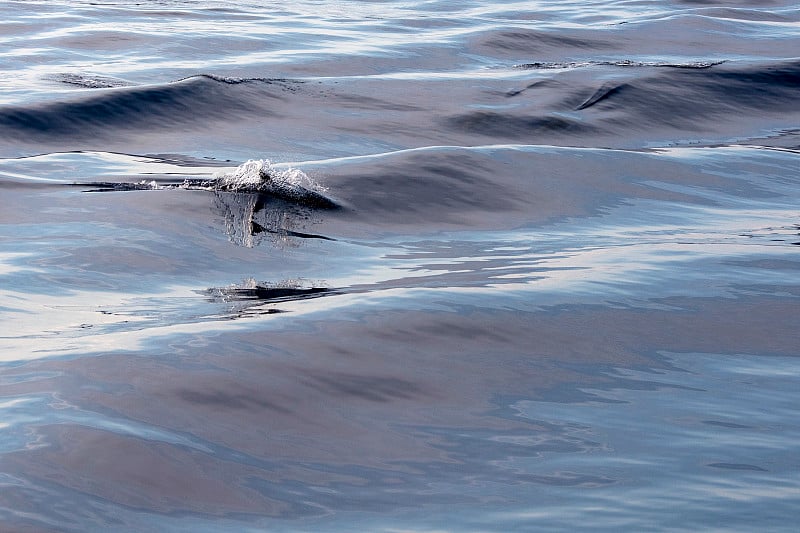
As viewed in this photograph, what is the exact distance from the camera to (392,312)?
10.2ft

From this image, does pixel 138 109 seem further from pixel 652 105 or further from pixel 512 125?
pixel 652 105

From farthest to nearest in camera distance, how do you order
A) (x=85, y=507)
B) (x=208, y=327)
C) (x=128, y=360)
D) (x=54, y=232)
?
(x=54, y=232), (x=208, y=327), (x=128, y=360), (x=85, y=507)

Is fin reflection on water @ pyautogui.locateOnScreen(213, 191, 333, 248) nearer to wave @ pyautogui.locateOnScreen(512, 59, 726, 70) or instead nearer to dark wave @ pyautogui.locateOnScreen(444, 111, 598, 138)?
dark wave @ pyautogui.locateOnScreen(444, 111, 598, 138)

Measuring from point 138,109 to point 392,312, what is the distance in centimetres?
388

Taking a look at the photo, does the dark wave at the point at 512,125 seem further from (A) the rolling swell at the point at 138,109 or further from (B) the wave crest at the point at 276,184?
(B) the wave crest at the point at 276,184

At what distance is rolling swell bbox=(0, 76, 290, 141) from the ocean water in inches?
0.9

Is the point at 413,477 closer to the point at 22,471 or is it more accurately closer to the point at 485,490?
the point at 485,490

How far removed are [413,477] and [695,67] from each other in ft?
20.7

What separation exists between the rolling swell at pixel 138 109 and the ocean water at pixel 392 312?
0.07 feet

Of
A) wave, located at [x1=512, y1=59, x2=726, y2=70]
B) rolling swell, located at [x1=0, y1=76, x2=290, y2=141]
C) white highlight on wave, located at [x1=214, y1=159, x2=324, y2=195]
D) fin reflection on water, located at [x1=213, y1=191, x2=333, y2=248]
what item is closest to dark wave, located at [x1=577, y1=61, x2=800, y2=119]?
wave, located at [x1=512, y1=59, x2=726, y2=70]

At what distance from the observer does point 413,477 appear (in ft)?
7.58

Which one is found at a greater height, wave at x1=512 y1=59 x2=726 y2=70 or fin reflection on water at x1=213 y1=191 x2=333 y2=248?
wave at x1=512 y1=59 x2=726 y2=70

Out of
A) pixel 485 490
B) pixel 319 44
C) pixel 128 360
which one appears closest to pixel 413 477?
pixel 485 490

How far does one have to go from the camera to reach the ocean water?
7.27ft
